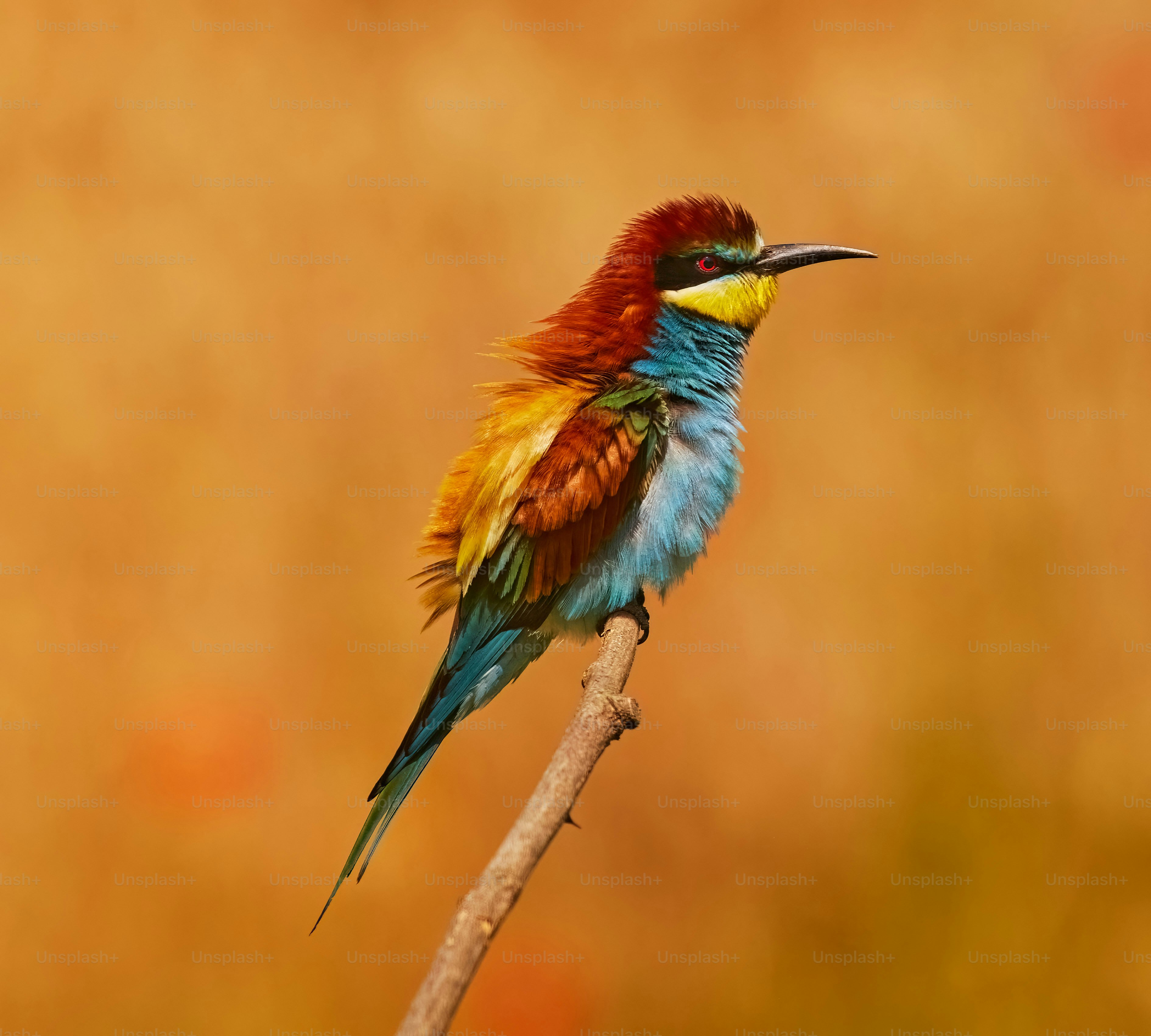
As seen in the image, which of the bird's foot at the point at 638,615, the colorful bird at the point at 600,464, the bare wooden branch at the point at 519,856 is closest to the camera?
the bare wooden branch at the point at 519,856

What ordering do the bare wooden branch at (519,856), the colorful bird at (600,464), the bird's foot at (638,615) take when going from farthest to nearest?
the bird's foot at (638,615)
the colorful bird at (600,464)
the bare wooden branch at (519,856)

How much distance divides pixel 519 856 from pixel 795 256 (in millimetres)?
1310

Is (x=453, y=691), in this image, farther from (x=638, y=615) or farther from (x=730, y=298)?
(x=730, y=298)

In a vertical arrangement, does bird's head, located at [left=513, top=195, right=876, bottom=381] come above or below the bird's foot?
above

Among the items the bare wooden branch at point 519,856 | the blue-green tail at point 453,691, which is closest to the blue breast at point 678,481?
the blue-green tail at point 453,691

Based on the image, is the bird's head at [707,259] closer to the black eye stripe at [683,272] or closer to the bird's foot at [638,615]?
the black eye stripe at [683,272]

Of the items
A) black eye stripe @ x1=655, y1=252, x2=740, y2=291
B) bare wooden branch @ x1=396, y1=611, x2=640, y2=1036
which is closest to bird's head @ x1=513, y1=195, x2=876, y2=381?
black eye stripe @ x1=655, y1=252, x2=740, y2=291

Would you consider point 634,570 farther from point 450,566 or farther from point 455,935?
point 455,935

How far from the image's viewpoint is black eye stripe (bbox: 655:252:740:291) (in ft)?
5.44

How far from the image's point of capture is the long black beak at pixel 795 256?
1693 mm

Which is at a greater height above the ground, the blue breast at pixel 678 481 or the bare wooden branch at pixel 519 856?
the blue breast at pixel 678 481

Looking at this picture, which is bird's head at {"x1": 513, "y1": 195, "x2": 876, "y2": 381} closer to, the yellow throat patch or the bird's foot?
the yellow throat patch

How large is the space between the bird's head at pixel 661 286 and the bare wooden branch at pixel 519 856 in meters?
0.63

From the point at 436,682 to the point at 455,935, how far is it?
883 mm
